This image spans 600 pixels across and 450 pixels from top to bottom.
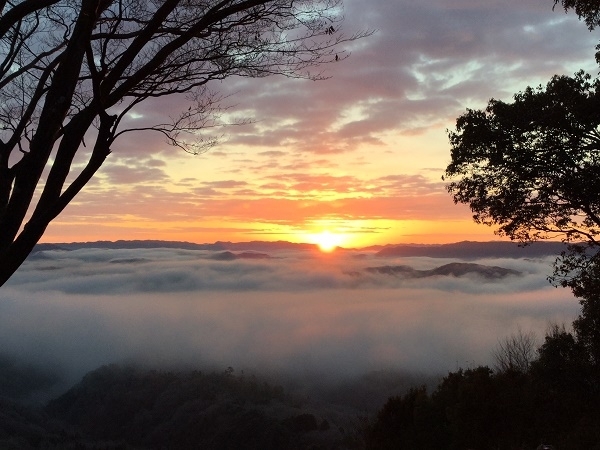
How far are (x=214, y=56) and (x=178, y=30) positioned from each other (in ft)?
2.51

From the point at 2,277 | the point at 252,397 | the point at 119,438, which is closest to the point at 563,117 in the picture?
the point at 2,277

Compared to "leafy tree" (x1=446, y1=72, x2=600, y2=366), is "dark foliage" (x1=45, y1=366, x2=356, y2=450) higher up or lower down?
lower down

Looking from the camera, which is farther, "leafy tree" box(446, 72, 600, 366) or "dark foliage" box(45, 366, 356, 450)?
"dark foliage" box(45, 366, 356, 450)

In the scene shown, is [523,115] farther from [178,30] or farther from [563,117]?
[178,30]

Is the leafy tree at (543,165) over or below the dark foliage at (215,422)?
over

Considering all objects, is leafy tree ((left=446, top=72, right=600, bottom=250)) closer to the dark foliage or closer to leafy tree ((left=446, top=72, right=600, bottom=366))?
leafy tree ((left=446, top=72, right=600, bottom=366))

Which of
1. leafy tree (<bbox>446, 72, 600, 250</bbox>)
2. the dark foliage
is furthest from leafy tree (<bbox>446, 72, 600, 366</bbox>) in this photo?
the dark foliage

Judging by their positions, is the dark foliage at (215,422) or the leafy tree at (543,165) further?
the dark foliage at (215,422)

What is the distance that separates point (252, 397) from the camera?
186m

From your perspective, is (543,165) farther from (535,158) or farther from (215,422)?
(215,422)

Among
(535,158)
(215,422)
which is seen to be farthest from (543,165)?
(215,422)

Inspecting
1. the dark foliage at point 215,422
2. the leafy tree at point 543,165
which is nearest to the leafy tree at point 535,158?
the leafy tree at point 543,165

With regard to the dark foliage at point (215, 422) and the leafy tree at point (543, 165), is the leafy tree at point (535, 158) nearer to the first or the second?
the leafy tree at point (543, 165)

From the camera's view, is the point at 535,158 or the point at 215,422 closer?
the point at 535,158
